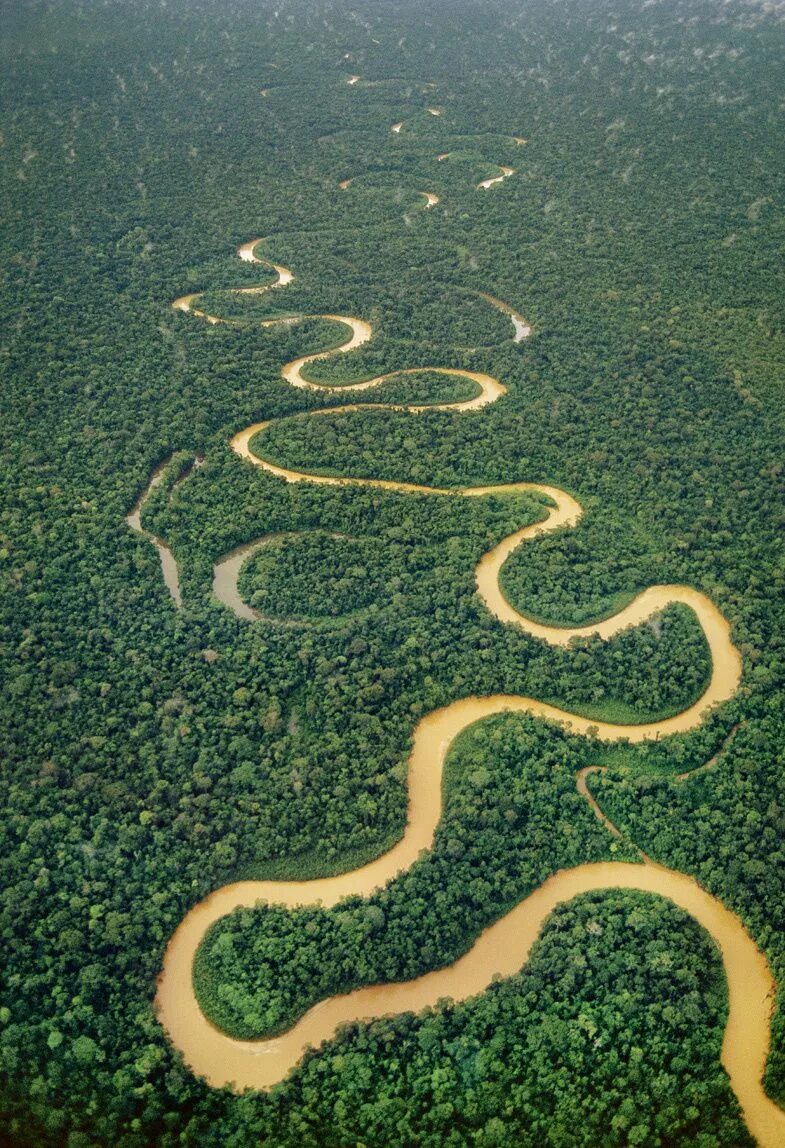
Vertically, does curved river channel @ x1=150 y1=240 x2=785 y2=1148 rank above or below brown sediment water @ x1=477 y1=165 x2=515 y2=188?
below

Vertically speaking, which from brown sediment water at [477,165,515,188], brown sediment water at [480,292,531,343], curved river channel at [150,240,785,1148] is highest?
brown sediment water at [477,165,515,188]

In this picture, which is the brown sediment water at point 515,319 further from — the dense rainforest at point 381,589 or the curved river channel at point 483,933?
the curved river channel at point 483,933

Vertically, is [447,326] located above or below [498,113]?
below

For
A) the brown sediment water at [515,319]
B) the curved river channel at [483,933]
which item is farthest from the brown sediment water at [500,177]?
the curved river channel at [483,933]

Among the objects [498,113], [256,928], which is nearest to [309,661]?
[256,928]

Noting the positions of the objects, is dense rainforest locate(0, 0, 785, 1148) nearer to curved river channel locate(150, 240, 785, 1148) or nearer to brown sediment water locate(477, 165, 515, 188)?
curved river channel locate(150, 240, 785, 1148)

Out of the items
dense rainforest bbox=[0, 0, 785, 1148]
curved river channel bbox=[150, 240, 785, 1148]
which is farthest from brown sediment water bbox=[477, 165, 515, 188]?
curved river channel bbox=[150, 240, 785, 1148]

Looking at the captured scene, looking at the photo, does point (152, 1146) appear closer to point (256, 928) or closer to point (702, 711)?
point (256, 928)
